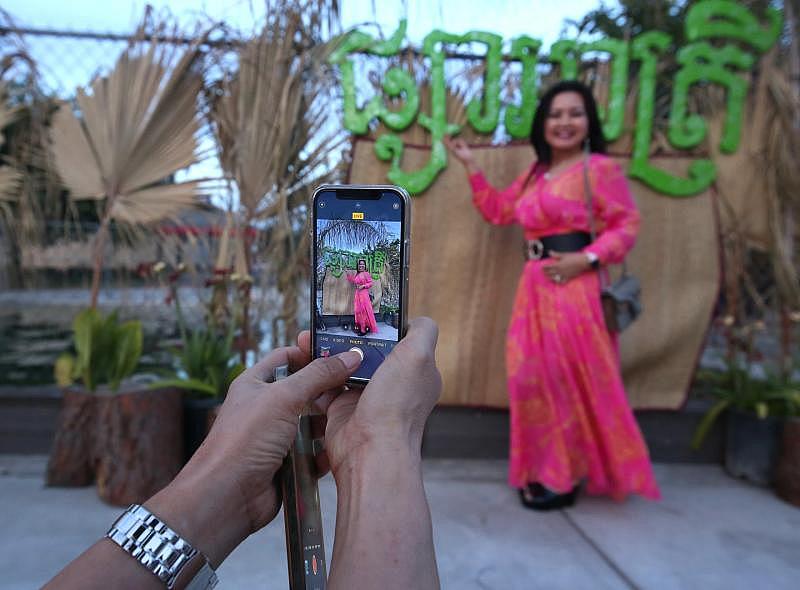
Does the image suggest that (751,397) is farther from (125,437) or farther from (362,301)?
→ (125,437)

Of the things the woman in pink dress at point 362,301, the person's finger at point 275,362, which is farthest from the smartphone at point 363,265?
the person's finger at point 275,362

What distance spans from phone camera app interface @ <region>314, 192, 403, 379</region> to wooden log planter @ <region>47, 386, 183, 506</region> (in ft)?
5.21

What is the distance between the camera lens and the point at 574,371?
7.16 ft

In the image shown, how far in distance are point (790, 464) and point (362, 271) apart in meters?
2.35

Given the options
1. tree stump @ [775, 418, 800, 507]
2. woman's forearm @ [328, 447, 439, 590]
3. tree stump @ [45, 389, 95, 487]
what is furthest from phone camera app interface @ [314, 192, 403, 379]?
tree stump @ [775, 418, 800, 507]

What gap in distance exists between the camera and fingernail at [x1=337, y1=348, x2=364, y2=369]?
0.82 meters

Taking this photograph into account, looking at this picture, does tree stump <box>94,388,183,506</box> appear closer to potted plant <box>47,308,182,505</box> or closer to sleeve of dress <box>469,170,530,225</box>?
potted plant <box>47,308,182,505</box>

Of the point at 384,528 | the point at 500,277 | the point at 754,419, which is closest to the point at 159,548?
the point at 384,528

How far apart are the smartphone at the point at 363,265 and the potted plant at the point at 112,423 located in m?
1.59

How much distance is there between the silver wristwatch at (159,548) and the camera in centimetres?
65

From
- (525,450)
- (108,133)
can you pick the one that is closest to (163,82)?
(108,133)

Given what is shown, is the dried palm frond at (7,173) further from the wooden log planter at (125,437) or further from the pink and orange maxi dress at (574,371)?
the pink and orange maxi dress at (574,371)

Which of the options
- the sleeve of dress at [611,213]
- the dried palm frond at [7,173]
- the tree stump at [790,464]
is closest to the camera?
the sleeve of dress at [611,213]

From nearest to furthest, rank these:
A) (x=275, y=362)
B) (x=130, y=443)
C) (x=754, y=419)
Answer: (x=275, y=362)
(x=130, y=443)
(x=754, y=419)
